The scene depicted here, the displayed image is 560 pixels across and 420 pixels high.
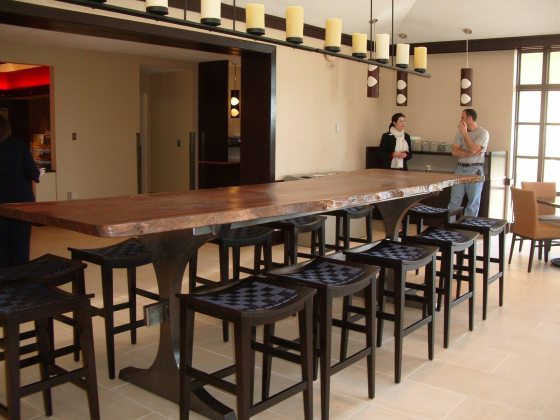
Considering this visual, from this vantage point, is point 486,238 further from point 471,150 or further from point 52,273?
point 52,273

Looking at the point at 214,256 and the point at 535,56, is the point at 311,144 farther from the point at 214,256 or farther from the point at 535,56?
Result: the point at 535,56

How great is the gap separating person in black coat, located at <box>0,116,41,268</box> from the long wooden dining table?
6.85 ft

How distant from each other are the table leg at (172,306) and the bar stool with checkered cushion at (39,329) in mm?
440

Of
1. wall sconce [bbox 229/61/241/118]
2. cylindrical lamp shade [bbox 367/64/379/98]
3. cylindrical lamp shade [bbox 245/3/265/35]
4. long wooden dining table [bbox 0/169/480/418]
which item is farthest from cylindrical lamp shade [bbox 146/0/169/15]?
wall sconce [bbox 229/61/241/118]

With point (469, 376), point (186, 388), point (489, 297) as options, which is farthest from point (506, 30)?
point (186, 388)

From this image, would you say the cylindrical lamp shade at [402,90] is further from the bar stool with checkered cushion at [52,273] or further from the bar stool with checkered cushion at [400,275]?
the bar stool with checkered cushion at [52,273]

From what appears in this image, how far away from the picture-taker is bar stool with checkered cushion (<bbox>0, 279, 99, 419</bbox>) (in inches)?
90.6

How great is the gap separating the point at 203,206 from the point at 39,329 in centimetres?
92

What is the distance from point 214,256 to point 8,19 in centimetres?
296

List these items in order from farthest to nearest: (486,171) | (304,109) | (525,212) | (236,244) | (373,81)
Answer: (486,171), (304,109), (373,81), (525,212), (236,244)

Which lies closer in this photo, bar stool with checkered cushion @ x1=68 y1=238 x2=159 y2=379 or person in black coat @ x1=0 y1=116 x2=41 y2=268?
bar stool with checkered cushion @ x1=68 y1=238 x2=159 y2=379

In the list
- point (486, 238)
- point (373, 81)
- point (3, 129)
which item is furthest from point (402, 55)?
point (3, 129)

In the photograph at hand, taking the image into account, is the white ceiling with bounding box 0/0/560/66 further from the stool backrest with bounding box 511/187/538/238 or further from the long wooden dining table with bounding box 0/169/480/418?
the long wooden dining table with bounding box 0/169/480/418

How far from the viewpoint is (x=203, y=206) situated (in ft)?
8.81
